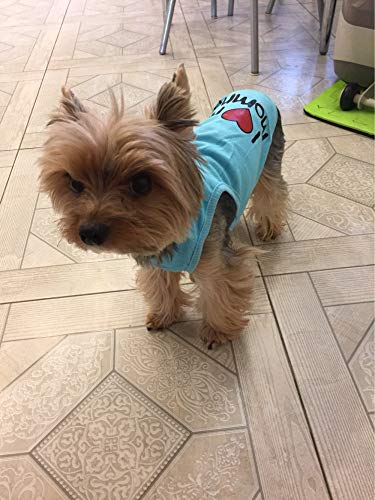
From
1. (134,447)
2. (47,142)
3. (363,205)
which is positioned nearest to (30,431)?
(134,447)

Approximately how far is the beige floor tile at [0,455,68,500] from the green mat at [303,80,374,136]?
86.8 inches

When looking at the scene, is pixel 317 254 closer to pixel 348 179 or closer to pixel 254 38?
pixel 348 179

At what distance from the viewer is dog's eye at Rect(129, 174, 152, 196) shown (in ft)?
3.21

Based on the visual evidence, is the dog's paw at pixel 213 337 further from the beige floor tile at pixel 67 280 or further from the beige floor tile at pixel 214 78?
the beige floor tile at pixel 214 78

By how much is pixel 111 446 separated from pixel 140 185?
0.78 metres

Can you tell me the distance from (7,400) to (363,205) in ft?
5.40

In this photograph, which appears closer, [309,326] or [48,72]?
[309,326]

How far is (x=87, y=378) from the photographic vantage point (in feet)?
4.70

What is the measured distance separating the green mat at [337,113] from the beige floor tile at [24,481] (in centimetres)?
221

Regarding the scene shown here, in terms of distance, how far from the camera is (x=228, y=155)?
1.34m

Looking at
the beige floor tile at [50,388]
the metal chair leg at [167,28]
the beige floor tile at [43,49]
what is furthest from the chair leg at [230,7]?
the beige floor tile at [50,388]

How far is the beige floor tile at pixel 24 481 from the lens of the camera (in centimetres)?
118

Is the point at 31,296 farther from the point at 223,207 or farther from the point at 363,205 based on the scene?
the point at 363,205

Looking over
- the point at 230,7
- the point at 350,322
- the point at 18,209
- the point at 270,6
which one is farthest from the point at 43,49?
the point at 350,322
